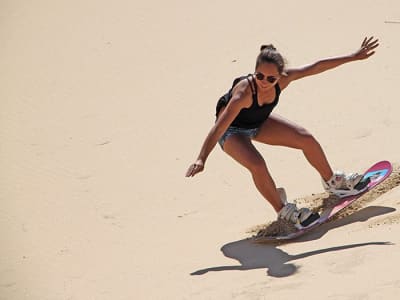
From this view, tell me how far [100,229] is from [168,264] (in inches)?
45.4

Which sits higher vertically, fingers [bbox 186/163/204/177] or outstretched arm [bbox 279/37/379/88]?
outstretched arm [bbox 279/37/379/88]

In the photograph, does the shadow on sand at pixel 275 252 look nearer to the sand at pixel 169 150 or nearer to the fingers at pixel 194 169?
the sand at pixel 169 150

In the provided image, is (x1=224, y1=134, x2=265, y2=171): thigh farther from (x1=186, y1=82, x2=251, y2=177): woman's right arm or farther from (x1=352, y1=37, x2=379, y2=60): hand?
(x1=352, y1=37, x2=379, y2=60): hand

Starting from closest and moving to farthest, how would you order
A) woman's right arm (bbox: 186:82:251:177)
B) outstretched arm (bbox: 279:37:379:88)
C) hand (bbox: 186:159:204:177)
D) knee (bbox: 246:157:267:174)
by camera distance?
hand (bbox: 186:159:204:177) < woman's right arm (bbox: 186:82:251:177) < knee (bbox: 246:157:267:174) < outstretched arm (bbox: 279:37:379:88)

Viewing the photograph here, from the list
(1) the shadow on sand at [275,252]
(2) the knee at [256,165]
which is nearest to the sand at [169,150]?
(1) the shadow on sand at [275,252]

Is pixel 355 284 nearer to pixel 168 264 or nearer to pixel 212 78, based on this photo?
pixel 168 264

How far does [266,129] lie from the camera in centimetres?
628

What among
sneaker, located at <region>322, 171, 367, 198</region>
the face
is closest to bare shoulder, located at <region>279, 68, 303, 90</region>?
the face

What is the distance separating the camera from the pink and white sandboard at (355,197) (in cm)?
605

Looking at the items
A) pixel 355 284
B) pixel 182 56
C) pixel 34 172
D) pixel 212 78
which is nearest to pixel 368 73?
pixel 212 78

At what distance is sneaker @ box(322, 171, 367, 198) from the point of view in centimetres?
640

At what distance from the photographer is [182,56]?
11.4 m

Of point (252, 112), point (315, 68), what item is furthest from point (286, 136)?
point (315, 68)

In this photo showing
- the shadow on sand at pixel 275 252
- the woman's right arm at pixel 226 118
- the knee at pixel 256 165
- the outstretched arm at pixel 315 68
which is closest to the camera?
the shadow on sand at pixel 275 252
